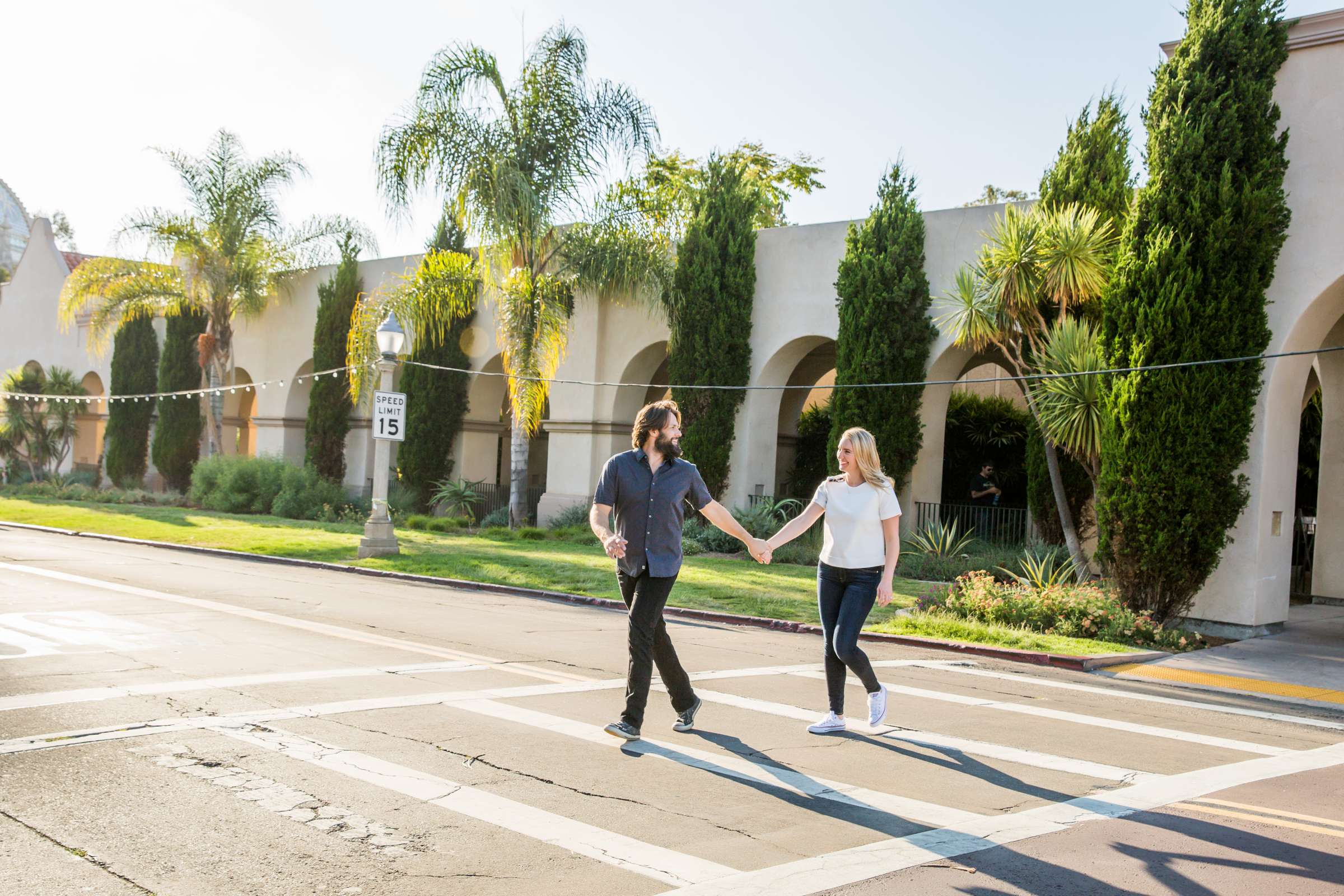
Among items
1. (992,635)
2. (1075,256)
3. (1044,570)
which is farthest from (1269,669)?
(1075,256)

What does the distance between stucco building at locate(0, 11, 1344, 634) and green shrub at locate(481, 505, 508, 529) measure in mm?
852

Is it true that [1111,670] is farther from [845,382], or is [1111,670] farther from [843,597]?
[845,382]

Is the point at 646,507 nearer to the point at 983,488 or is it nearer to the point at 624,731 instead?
the point at 624,731

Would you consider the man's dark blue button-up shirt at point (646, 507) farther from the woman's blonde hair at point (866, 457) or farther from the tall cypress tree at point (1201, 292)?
the tall cypress tree at point (1201, 292)

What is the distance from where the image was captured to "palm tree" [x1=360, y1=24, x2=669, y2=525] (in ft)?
71.5

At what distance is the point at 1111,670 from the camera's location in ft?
35.5

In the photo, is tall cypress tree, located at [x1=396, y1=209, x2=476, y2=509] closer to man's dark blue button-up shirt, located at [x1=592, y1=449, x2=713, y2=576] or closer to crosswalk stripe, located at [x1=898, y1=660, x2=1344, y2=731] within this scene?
crosswalk stripe, located at [x1=898, y1=660, x2=1344, y2=731]

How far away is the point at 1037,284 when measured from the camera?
586 inches

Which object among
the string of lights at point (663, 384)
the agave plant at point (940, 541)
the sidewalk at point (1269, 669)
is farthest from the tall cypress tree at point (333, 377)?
the sidewalk at point (1269, 669)

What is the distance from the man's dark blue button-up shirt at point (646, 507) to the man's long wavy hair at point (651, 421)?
0.08 m

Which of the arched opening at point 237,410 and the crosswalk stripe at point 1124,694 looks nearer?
the crosswalk stripe at point 1124,694

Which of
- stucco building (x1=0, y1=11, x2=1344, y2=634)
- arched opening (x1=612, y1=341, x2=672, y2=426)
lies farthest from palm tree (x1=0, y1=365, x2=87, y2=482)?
arched opening (x1=612, y1=341, x2=672, y2=426)

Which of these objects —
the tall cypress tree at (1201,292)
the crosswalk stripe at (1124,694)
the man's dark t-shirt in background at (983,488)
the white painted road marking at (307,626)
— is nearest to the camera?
the crosswalk stripe at (1124,694)

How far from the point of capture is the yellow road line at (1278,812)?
18.2 ft
